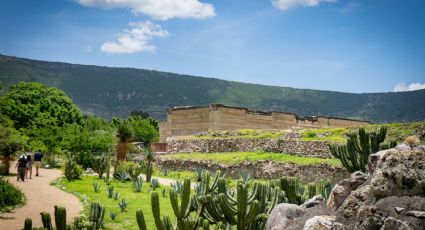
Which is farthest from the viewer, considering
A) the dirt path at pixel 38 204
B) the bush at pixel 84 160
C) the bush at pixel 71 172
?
the bush at pixel 84 160

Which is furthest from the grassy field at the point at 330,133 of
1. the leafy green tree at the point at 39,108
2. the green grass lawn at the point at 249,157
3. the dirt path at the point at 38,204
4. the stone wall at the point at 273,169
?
the leafy green tree at the point at 39,108

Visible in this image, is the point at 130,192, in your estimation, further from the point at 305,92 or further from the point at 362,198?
the point at 305,92

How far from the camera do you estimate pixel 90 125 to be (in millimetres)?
83000

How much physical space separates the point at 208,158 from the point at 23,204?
19108 millimetres

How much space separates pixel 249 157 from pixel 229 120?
11109mm

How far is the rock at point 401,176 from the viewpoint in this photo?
22.1ft

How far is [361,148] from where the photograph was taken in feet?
50.6

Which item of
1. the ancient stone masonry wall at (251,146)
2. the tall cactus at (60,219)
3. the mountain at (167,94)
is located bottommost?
the tall cactus at (60,219)

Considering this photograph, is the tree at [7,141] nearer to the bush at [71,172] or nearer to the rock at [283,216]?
the bush at [71,172]

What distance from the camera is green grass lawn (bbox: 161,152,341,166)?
27369 millimetres

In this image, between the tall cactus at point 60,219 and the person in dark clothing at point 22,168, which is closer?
the tall cactus at point 60,219

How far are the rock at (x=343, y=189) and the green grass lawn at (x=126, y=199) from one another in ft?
21.0

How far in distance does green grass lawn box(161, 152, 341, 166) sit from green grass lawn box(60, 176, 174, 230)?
8.75m

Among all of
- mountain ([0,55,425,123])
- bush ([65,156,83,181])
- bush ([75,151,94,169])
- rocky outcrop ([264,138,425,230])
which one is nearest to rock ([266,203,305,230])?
rocky outcrop ([264,138,425,230])
